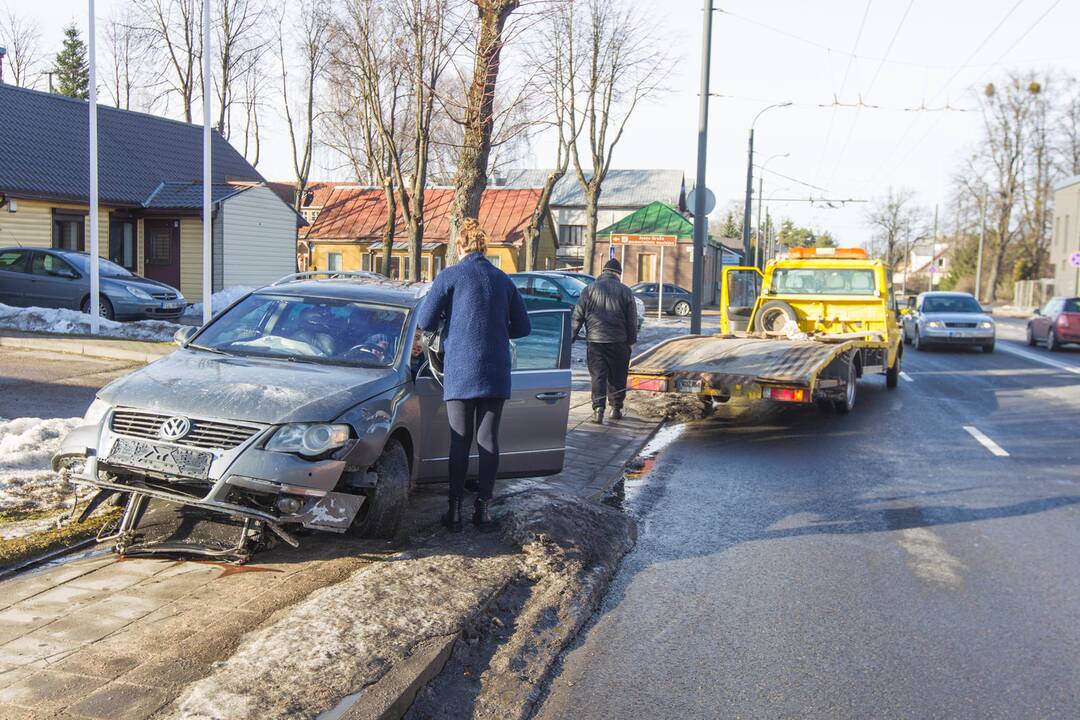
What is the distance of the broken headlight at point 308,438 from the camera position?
5.07 meters

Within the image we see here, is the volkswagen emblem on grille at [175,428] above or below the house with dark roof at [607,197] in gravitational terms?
below

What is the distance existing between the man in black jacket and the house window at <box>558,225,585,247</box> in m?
56.8

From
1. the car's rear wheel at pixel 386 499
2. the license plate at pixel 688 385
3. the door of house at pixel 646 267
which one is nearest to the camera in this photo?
the car's rear wheel at pixel 386 499

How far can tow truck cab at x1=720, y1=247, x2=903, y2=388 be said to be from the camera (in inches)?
616

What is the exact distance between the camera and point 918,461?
9781 millimetres

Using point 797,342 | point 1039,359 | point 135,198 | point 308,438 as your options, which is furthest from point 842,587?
point 135,198

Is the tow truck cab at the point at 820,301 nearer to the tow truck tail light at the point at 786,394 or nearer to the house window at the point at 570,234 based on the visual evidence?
the tow truck tail light at the point at 786,394

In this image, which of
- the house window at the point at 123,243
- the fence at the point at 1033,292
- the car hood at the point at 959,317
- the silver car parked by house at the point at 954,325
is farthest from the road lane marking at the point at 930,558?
the fence at the point at 1033,292

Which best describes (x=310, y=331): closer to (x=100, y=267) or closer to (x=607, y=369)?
(x=607, y=369)

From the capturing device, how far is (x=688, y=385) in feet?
38.1

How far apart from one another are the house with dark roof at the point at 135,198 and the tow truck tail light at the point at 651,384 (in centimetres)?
1906

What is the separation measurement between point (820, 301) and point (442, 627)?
12.9 metres

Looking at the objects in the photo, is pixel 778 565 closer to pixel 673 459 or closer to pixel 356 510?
pixel 356 510

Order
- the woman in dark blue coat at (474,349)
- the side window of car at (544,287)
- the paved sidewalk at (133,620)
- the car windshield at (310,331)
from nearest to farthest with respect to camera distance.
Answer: the paved sidewalk at (133,620) → the woman in dark blue coat at (474,349) → the car windshield at (310,331) → the side window of car at (544,287)
